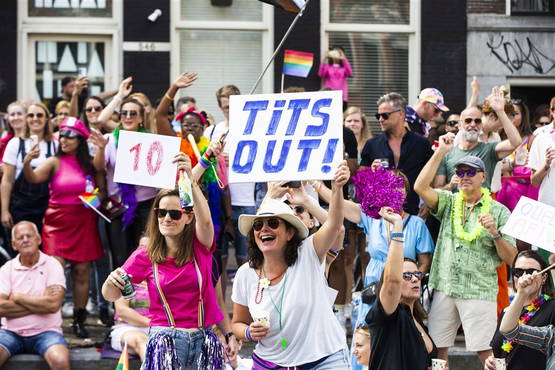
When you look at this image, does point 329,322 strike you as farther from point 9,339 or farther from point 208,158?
Answer: point 9,339

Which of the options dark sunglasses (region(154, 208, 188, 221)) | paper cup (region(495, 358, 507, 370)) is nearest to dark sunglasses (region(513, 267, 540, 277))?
paper cup (region(495, 358, 507, 370))

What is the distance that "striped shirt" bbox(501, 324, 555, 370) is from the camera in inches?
286

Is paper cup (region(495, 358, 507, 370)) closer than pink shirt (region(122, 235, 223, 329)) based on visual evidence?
No

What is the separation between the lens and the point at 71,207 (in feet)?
34.0

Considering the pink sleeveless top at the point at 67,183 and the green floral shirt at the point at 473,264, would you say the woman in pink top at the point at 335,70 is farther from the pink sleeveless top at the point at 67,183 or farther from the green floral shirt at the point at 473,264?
the green floral shirt at the point at 473,264

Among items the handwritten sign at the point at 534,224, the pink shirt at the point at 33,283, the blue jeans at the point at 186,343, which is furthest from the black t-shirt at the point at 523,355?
the pink shirt at the point at 33,283

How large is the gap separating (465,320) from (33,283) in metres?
3.54

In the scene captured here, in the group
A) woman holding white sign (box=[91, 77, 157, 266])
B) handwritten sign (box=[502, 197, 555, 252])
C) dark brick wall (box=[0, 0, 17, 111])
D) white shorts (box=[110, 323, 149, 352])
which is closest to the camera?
handwritten sign (box=[502, 197, 555, 252])

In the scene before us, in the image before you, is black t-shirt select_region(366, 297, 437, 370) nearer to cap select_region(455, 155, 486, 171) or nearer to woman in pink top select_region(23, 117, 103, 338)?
cap select_region(455, 155, 486, 171)

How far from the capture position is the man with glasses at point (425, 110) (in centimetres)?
1095

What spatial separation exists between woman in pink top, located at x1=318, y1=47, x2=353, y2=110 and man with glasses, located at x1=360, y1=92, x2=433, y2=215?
491cm

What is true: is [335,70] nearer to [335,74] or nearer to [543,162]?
[335,74]

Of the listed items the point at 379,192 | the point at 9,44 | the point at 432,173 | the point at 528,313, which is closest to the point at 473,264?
the point at 432,173

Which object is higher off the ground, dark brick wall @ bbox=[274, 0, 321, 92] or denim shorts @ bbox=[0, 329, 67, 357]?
dark brick wall @ bbox=[274, 0, 321, 92]
